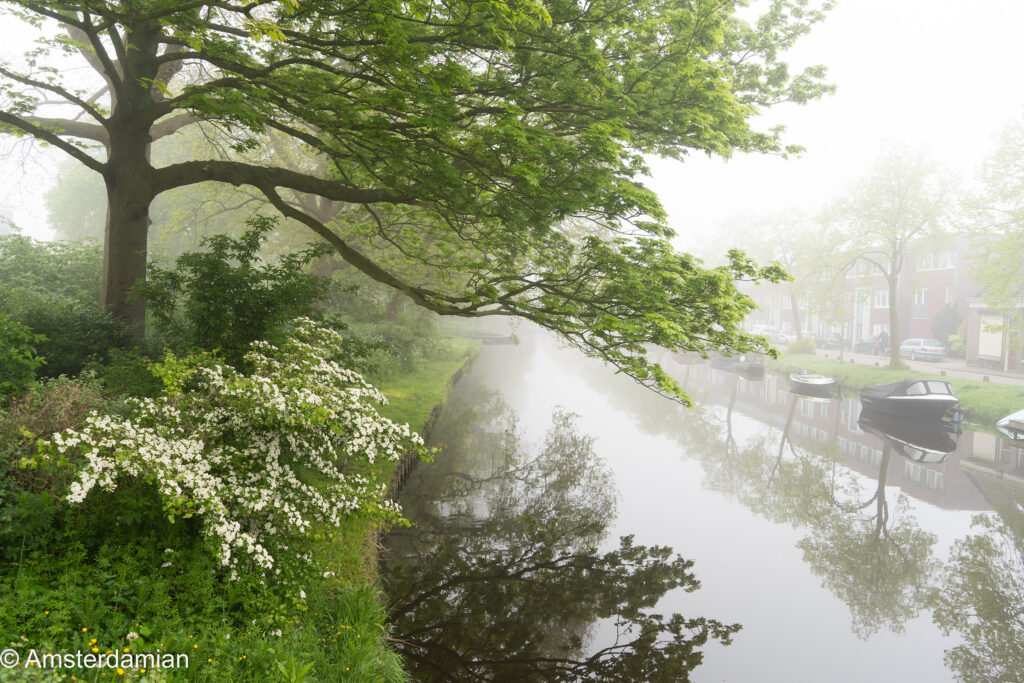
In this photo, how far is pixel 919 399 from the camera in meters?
23.5

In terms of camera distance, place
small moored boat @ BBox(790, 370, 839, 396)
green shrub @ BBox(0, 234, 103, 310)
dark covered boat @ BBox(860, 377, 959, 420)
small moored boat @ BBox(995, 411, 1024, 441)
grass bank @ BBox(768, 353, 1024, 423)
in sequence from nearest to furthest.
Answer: green shrub @ BBox(0, 234, 103, 310) → small moored boat @ BBox(995, 411, 1024, 441) → dark covered boat @ BBox(860, 377, 959, 420) → grass bank @ BBox(768, 353, 1024, 423) → small moored boat @ BBox(790, 370, 839, 396)

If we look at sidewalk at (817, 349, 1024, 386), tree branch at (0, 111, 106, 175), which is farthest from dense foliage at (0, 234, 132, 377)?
sidewalk at (817, 349, 1024, 386)

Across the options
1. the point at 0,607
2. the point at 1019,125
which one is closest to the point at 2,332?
the point at 0,607

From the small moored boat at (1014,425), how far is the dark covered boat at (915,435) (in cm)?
161

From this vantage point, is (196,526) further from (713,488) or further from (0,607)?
(713,488)

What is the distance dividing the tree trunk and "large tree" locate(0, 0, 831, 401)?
3 cm

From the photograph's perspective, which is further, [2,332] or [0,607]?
[2,332]

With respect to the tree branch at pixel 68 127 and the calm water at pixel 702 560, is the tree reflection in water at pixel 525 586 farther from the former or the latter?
the tree branch at pixel 68 127

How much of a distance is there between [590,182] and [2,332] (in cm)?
742

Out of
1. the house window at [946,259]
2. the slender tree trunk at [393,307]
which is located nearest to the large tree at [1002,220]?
the house window at [946,259]

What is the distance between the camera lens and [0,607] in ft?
12.9

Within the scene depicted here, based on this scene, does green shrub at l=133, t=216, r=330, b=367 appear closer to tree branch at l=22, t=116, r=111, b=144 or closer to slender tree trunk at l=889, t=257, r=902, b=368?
tree branch at l=22, t=116, r=111, b=144

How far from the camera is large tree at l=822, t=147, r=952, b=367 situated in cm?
3180

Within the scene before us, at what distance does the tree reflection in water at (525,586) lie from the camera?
7348 mm
